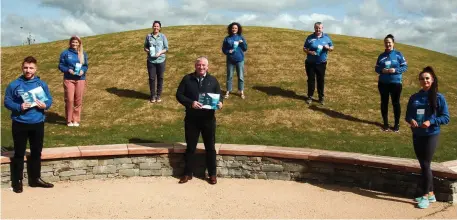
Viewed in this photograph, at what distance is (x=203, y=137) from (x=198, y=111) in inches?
18.5

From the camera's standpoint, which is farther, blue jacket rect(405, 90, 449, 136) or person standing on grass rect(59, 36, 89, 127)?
person standing on grass rect(59, 36, 89, 127)

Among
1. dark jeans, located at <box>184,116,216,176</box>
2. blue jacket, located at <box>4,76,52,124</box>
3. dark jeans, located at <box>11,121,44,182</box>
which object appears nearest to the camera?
blue jacket, located at <box>4,76,52,124</box>

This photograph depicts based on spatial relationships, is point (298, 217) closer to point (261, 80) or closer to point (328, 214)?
point (328, 214)

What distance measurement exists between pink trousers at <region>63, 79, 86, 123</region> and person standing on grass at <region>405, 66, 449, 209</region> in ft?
22.3

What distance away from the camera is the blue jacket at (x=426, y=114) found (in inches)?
225

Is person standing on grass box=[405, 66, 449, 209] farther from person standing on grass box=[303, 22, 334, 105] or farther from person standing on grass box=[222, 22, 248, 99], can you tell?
person standing on grass box=[222, 22, 248, 99]

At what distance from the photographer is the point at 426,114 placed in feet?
19.1

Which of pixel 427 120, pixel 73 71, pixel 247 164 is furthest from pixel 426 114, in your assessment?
pixel 73 71

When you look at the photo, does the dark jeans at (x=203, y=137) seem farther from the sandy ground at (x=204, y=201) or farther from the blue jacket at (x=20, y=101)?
the blue jacket at (x=20, y=101)

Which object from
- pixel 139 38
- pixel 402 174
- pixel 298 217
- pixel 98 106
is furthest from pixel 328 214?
pixel 139 38

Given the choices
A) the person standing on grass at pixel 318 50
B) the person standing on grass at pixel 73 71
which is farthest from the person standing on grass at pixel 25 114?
the person standing on grass at pixel 318 50

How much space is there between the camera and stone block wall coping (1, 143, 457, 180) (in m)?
6.46

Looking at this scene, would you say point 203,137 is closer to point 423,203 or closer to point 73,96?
point 423,203

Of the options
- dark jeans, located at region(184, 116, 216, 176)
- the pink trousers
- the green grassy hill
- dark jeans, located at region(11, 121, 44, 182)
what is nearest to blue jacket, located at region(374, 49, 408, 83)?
the green grassy hill
